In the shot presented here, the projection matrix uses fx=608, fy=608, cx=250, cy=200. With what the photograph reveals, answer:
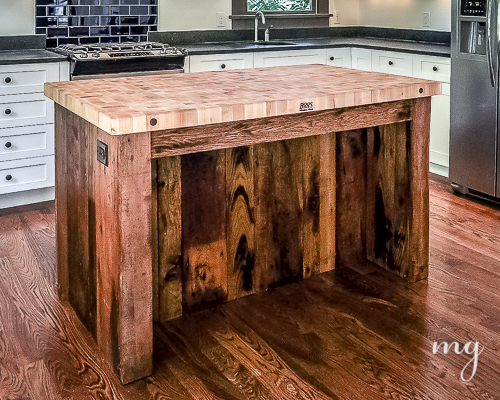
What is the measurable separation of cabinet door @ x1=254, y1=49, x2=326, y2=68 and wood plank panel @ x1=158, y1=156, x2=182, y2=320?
271 centimetres

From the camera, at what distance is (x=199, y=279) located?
2607 millimetres

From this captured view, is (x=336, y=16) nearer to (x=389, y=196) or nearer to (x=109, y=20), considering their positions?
(x=109, y=20)

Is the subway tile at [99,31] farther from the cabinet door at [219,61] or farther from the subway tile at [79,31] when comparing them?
the cabinet door at [219,61]

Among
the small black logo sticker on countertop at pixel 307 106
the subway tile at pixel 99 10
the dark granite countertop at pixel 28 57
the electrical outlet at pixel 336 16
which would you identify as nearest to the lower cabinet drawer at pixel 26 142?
the dark granite countertop at pixel 28 57

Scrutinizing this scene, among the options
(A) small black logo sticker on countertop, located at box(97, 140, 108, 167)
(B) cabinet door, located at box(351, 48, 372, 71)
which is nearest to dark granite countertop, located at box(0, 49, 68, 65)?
(A) small black logo sticker on countertop, located at box(97, 140, 108, 167)

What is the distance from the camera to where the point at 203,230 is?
2551 mm

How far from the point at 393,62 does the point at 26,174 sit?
9.67ft

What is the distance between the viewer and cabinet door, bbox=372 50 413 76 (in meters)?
4.77

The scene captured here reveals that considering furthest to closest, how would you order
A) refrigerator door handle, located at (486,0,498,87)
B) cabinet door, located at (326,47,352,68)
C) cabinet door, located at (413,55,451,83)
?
1. cabinet door, located at (326,47,352,68)
2. cabinet door, located at (413,55,451,83)
3. refrigerator door handle, located at (486,0,498,87)

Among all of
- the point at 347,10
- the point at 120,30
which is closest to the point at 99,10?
the point at 120,30

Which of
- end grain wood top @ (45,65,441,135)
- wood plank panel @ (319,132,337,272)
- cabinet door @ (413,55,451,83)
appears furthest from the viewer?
cabinet door @ (413,55,451,83)

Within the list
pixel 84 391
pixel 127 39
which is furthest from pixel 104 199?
pixel 127 39

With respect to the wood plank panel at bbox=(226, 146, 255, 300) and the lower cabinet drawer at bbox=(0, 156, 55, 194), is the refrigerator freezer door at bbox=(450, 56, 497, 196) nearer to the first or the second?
the wood plank panel at bbox=(226, 146, 255, 300)

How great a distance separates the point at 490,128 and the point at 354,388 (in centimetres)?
250
